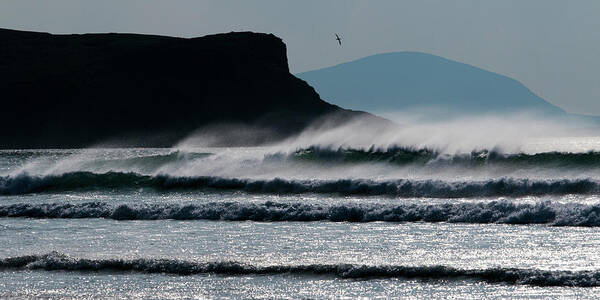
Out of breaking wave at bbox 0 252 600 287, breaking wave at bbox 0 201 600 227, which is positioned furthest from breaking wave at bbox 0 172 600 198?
breaking wave at bbox 0 252 600 287

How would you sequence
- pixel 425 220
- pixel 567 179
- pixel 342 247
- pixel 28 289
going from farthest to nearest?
1. pixel 567 179
2. pixel 425 220
3. pixel 342 247
4. pixel 28 289

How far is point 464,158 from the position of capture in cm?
3656

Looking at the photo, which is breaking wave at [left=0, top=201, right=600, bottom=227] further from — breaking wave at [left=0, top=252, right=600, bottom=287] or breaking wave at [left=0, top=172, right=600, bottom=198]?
breaking wave at [left=0, top=252, right=600, bottom=287]

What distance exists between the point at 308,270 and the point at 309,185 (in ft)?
55.2

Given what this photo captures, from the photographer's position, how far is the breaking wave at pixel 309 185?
2850 cm

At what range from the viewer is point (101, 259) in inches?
669

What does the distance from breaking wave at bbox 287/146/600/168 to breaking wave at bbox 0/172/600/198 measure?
6.61 meters

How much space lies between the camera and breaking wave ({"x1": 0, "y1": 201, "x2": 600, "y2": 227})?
2131 cm

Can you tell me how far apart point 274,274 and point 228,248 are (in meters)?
2.64

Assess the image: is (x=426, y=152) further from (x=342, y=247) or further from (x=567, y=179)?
(x=342, y=247)

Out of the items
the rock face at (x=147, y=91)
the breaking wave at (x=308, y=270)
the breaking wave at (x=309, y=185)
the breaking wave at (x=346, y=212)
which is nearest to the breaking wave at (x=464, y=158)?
the breaking wave at (x=309, y=185)

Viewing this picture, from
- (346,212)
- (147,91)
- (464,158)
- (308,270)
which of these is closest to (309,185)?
(464,158)

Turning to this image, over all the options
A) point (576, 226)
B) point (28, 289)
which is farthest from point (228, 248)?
point (576, 226)

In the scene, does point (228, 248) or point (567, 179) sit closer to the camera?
point (228, 248)
